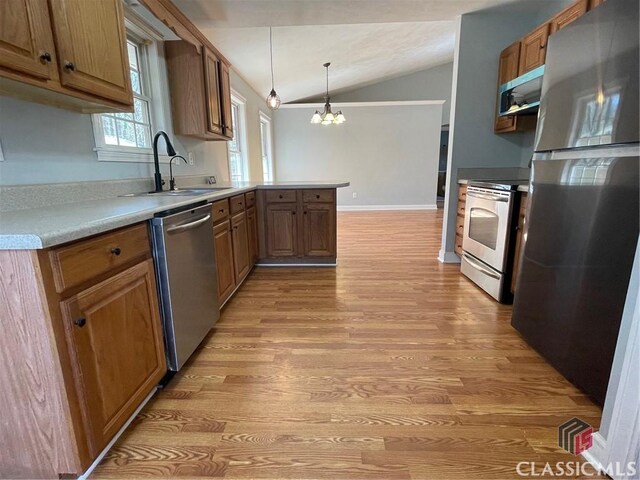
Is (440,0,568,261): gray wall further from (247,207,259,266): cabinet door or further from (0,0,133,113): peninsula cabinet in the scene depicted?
(0,0,133,113): peninsula cabinet

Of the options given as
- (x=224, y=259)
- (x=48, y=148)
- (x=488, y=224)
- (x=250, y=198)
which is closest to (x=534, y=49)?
(x=488, y=224)

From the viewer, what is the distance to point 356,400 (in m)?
1.38

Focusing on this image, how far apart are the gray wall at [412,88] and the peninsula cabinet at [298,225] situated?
221 inches

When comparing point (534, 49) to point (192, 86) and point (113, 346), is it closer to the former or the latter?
point (192, 86)

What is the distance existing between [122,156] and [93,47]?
29.4 inches

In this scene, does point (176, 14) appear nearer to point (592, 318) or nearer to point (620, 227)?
point (620, 227)

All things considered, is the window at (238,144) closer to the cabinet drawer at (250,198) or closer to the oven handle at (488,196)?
the cabinet drawer at (250,198)

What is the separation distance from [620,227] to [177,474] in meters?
1.87

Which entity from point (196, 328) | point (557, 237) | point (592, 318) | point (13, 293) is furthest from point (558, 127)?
point (13, 293)

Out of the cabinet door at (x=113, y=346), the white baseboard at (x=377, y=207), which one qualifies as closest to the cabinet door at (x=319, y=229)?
the cabinet door at (x=113, y=346)

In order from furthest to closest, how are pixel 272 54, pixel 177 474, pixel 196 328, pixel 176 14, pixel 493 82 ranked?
pixel 272 54 < pixel 493 82 < pixel 176 14 < pixel 196 328 < pixel 177 474

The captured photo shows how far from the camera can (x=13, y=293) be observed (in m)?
0.84

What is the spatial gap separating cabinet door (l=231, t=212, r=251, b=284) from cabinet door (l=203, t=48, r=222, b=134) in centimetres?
93

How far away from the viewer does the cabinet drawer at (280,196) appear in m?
3.06
